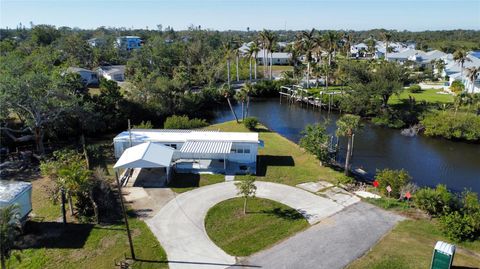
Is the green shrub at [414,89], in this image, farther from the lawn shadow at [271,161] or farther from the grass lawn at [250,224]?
the grass lawn at [250,224]

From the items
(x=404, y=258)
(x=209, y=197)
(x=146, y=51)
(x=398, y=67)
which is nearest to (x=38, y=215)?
(x=209, y=197)

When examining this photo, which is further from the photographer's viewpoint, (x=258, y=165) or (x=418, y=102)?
(x=418, y=102)

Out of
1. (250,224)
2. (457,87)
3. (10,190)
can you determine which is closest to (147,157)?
(10,190)

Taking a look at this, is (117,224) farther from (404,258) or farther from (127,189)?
(404,258)

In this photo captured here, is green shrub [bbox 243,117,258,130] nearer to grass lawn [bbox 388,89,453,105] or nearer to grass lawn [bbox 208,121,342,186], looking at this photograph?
grass lawn [bbox 208,121,342,186]

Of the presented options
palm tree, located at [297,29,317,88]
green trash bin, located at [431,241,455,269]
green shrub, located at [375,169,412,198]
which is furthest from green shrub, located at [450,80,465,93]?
green trash bin, located at [431,241,455,269]

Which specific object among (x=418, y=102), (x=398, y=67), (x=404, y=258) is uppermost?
(x=398, y=67)

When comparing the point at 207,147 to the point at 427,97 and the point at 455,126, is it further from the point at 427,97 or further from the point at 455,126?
the point at 427,97
